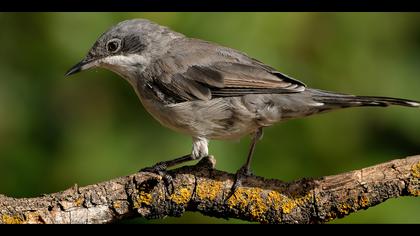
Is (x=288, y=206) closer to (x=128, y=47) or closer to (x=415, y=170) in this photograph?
(x=415, y=170)

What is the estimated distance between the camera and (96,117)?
7609mm

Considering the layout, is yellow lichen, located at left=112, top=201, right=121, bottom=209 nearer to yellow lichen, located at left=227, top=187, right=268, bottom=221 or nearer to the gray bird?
the gray bird

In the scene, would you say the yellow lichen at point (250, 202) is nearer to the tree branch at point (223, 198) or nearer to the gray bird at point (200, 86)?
the tree branch at point (223, 198)

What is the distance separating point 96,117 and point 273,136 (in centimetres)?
167

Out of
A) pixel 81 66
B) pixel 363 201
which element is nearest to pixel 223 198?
pixel 363 201

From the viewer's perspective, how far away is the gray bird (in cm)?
688

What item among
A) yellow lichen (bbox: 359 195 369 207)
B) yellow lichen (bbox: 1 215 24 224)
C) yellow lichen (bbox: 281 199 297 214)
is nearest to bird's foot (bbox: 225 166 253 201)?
yellow lichen (bbox: 281 199 297 214)

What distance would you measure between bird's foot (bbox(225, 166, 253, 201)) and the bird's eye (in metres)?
1.66

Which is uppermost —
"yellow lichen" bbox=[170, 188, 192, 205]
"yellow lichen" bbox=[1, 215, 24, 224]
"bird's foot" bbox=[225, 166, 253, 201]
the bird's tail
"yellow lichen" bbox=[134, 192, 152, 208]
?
the bird's tail

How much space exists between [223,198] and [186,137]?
1.37 meters

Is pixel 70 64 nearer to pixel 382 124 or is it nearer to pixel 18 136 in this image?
pixel 18 136

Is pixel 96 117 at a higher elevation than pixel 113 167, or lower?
higher

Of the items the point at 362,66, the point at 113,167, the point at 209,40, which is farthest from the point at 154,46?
the point at 362,66

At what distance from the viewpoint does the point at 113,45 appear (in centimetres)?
745
